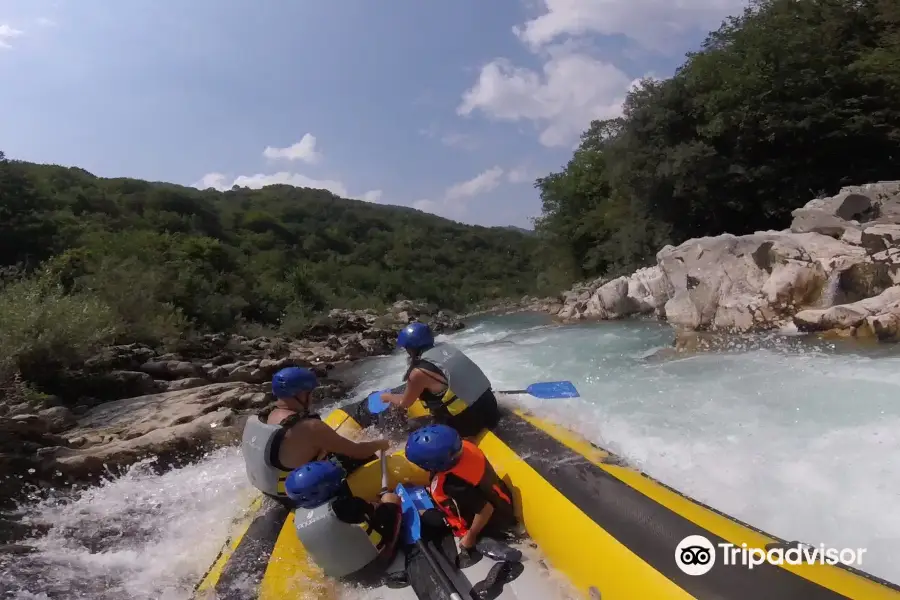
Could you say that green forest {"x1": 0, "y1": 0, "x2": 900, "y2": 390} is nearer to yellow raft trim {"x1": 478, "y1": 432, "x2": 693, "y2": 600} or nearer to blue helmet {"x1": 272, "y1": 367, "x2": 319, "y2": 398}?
blue helmet {"x1": 272, "y1": 367, "x2": 319, "y2": 398}

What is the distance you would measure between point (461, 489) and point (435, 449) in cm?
31

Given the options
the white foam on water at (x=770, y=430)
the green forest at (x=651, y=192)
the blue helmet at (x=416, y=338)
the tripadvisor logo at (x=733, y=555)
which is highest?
the green forest at (x=651, y=192)

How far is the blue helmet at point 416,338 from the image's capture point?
426 cm

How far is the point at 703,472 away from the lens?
4.21 metres

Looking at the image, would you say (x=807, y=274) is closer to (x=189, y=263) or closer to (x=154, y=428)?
(x=154, y=428)

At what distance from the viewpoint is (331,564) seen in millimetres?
2730

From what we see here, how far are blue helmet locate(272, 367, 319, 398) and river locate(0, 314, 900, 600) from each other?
1248mm

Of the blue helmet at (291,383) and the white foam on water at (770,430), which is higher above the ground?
the blue helmet at (291,383)

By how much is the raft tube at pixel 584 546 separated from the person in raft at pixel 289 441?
0.21 metres

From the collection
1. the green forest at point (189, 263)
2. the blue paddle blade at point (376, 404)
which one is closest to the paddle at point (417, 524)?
the blue paddle blade at point (376, 404)

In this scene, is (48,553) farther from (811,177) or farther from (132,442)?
(811,177)

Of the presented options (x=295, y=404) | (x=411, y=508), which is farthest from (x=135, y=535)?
(x=411, y=508)

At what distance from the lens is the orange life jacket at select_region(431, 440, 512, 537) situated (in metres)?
3.03

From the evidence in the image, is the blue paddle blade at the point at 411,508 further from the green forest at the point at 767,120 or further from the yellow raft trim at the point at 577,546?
the green forest at the point at 767,120
